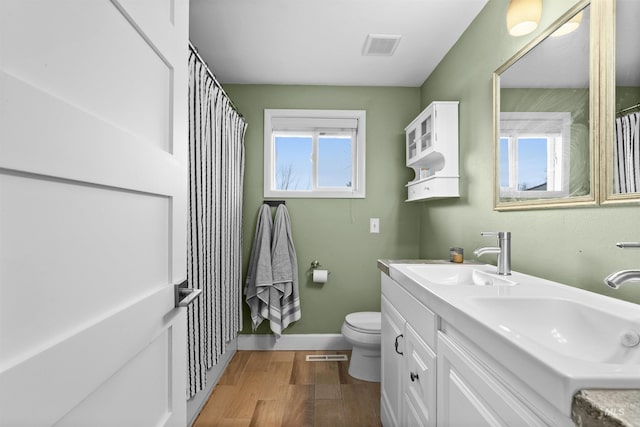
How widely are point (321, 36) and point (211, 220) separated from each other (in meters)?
1.34

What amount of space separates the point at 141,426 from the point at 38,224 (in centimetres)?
54

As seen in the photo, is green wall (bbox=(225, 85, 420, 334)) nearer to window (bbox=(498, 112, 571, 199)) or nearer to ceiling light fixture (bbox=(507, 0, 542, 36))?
window (bbox=(498, 112, 571, 199))

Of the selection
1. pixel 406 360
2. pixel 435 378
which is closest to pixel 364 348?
pixel 406 360

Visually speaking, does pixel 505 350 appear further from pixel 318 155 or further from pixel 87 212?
pixel 318 155

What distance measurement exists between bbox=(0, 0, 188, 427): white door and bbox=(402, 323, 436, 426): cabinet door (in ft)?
2.62

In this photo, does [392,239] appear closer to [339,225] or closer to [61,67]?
[339,225]

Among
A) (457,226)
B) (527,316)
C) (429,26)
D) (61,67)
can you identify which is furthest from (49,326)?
(429,26)

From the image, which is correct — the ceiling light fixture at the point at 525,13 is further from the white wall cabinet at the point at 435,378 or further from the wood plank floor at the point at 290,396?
the wood plank floor at the point at 290,396

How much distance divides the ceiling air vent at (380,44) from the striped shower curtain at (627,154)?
1390mm

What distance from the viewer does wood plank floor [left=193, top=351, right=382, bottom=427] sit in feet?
5.67

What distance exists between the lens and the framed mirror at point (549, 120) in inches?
41.4

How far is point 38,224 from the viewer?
43 cm

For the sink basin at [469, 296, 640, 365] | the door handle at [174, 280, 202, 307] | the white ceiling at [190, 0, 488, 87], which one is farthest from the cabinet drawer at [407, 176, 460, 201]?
the door handle at [174, 280, 202, 307]

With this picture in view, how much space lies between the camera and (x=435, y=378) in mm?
989
